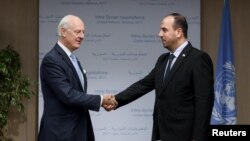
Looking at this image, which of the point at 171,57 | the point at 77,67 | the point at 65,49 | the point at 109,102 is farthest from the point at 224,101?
the point at 65,49

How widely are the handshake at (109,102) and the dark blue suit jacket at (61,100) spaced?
0.47 metres

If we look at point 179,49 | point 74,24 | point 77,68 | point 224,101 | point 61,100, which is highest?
point 74,24

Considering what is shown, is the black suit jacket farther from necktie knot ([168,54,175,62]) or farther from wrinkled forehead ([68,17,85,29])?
wrinkled forehead ([68,17,85,29])

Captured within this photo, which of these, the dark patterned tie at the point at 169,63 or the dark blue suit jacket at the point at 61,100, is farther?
the dark patterned tie at the point at 169,63

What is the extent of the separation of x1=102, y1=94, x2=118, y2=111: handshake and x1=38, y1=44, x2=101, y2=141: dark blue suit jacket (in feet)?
1.56

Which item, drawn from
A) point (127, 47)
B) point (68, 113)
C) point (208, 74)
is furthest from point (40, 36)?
point (208, 74)

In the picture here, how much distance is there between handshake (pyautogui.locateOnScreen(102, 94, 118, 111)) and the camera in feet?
14.1

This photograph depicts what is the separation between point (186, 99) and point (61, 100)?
0.93m

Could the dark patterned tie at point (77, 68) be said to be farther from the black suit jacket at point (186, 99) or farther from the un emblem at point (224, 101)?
the un emblem at point (224, 101)

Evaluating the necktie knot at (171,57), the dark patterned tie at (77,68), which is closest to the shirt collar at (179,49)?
the necktie knot at (171,57)

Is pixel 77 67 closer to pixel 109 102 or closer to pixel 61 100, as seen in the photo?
pixel 61 100

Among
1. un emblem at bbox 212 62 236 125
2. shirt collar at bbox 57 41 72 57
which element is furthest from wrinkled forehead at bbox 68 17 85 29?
un emblem at bbox 212 62 236 125

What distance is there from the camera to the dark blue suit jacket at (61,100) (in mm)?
3686

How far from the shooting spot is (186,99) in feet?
12.2
